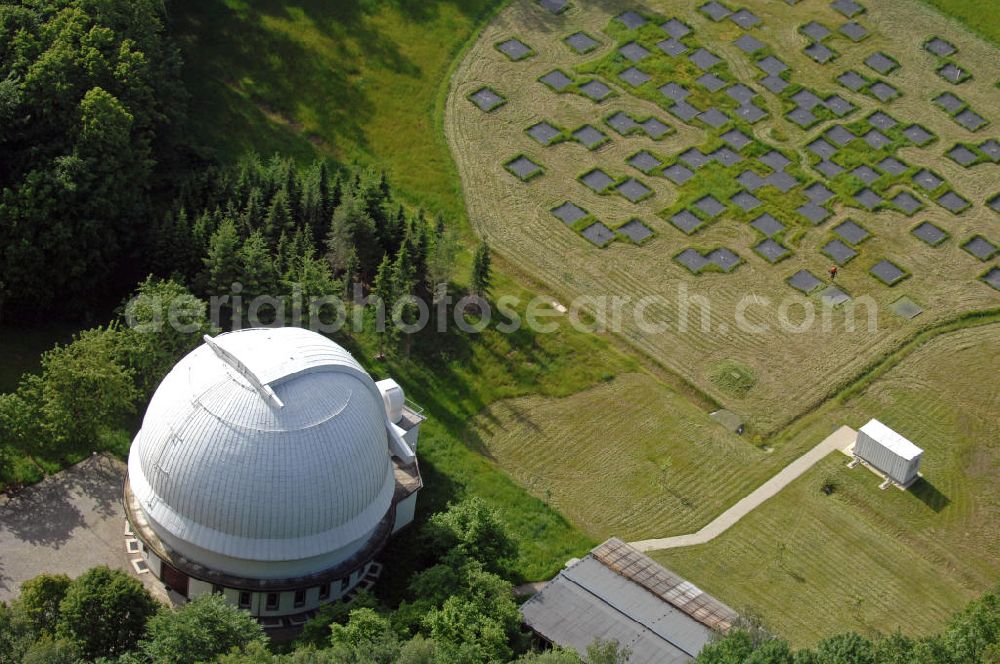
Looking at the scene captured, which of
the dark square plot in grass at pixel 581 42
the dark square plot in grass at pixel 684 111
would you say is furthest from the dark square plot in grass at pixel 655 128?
the dark square plot in grass at pixel 581 42

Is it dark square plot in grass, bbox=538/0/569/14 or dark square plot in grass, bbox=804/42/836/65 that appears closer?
dark square plot in grass, bbox=804/42/836/65

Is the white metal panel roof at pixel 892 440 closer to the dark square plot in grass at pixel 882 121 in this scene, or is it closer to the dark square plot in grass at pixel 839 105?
the dark square plot in grass at pixel 882 121

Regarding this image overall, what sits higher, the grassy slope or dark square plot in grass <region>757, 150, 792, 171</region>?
dark square plot in grass <region>757, 150, 792, 171</region>

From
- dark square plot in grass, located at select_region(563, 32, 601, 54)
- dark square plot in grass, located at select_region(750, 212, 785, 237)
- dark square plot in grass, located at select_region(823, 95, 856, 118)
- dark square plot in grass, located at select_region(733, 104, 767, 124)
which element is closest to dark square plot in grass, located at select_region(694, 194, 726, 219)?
dark square plot in grass, located at select_region(750, 212, 785, 237)

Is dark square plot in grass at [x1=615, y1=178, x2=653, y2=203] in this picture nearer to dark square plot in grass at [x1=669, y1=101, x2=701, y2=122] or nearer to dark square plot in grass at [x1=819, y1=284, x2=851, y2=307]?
dark square plot in grass at [x1=669, y1=101, x2=701, y2=122]

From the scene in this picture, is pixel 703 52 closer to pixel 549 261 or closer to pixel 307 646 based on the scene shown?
pixel 549 261

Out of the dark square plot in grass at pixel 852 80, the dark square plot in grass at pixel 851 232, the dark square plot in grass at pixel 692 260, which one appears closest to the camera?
the dark square plot in grass at pixel 692 260

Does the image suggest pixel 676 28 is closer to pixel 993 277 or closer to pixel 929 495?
pixel 993 277

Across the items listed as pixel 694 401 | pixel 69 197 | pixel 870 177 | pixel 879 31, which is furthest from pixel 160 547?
pixel 879 31
